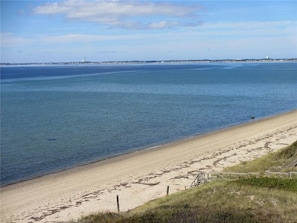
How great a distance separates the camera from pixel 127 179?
28.0 meters

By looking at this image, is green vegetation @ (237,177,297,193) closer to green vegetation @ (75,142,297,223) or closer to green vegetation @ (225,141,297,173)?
green vegetation @ (75,142,297,223)

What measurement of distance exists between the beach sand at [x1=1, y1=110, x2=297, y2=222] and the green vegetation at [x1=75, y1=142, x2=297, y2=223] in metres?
6.05

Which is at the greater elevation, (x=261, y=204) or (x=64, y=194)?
(x=261, y=204)

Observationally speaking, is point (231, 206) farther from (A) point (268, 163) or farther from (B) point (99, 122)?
(B) point (99, 122)

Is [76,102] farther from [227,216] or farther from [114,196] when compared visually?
[227,216]

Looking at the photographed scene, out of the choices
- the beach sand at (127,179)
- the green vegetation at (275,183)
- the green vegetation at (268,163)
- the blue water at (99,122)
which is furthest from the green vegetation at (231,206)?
the blue water at (99,122)

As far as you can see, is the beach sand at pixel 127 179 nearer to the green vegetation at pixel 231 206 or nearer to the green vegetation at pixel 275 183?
the green vegetation at pixel 231 206

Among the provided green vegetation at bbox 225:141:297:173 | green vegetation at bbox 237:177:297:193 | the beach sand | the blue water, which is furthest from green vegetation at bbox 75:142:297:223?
the blue water

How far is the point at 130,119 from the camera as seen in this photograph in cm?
5219

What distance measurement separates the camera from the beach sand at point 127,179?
2261 cm

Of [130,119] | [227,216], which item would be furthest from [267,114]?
[227,216]

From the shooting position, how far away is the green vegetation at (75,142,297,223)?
13391mm

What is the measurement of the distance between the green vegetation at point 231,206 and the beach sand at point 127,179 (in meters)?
6.05

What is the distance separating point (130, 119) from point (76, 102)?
74.8 ft
